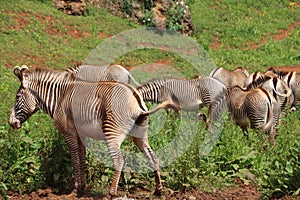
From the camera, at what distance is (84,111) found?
23.7 feet

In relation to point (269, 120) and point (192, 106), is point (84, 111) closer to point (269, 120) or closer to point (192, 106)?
point (269, 120)

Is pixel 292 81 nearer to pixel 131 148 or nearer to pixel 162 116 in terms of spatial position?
pixel 162 116

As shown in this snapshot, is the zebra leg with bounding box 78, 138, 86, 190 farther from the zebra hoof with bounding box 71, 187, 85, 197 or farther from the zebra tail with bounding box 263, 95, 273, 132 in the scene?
the zebra tail with bounding box 263, 95, 273, 132

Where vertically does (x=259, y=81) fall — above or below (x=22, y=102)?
below

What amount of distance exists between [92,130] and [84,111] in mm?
262

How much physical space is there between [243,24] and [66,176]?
76.0 ft

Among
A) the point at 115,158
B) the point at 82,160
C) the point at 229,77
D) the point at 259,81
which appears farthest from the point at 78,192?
the point at 229,77

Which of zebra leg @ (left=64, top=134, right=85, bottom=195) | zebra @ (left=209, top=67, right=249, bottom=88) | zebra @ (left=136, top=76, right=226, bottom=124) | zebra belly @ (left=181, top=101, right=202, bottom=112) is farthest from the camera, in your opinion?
zebra @ (left=209, top=67, right=249, bottom=88)

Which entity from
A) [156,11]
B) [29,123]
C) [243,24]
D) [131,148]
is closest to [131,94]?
[131,148]

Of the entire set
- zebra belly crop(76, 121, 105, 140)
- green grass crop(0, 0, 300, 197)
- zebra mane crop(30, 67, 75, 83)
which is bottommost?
green grass crop(0, 0, 300, 197)

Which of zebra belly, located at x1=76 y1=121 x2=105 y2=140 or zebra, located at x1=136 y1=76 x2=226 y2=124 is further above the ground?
zebra belly, located at x1=76 y1=121 x2=105 y2=140

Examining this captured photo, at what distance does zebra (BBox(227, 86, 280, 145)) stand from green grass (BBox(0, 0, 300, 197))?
367mm

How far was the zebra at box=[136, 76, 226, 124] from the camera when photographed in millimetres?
13836

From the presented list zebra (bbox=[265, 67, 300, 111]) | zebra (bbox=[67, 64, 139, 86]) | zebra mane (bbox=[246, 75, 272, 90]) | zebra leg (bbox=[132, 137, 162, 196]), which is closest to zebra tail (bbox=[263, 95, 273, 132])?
zebra mane (bbox=[246, 75, 272, 90])
